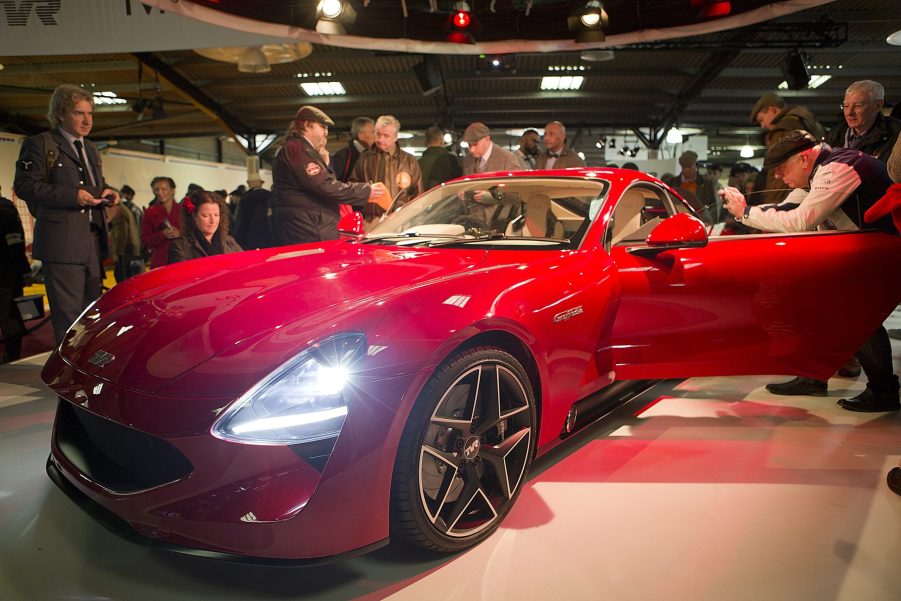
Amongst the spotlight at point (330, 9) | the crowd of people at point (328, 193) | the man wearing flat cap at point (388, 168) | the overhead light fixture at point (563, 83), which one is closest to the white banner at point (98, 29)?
the spotlight at point (330, 9)

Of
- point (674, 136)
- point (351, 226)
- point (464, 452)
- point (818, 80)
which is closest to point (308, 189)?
point (351, 226)

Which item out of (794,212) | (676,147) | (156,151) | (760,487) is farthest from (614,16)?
(156,151)

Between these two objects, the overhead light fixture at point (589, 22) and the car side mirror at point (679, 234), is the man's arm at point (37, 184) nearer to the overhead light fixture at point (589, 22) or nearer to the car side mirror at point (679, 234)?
the car side mirror at point (679, 234)

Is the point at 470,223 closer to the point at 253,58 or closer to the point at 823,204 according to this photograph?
the point at 823,204

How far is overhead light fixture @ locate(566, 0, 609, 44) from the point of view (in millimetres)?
6961

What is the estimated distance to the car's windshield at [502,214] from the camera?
274 centimetres

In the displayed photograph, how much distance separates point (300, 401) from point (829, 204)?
280cm

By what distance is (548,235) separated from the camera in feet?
9.18

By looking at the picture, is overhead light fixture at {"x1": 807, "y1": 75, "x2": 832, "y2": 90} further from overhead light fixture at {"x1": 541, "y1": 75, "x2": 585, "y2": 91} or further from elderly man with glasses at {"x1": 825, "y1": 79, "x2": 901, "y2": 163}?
elderly man with glasses at {"x1": 825, "y1": 79, "x2": 901, "y2": 163}

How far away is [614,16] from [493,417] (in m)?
6.77

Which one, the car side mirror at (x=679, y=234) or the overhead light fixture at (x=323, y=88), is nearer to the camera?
the car side mirror at (x=679, y=234)

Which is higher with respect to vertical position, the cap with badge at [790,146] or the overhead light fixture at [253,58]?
the overhead light fixture at [253,58]

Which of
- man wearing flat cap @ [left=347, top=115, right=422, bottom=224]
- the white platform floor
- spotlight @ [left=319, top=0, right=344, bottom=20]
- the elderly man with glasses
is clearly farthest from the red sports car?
spotlight @ [left=319, top=0, right=344, bottom=20]

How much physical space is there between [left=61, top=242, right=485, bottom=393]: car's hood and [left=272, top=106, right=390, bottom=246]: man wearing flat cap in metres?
1.86
